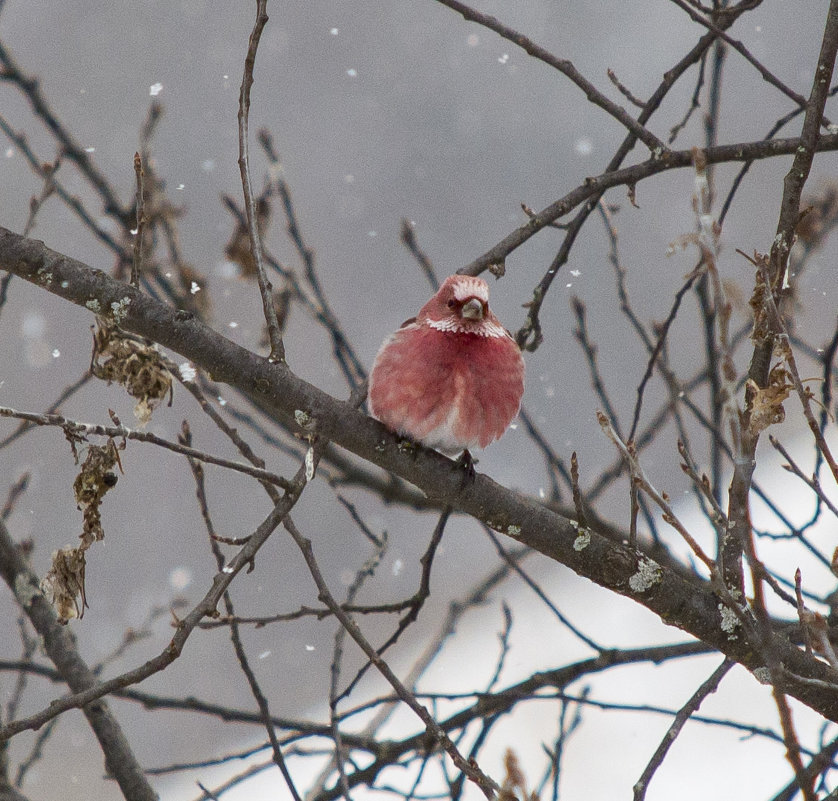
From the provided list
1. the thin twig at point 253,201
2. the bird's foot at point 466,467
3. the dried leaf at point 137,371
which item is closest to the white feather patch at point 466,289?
the bird's foot at point 466,467

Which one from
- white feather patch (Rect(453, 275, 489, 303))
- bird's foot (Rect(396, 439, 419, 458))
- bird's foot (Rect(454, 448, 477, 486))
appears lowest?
bird's foot (Rect(454, 448, 477, 486))

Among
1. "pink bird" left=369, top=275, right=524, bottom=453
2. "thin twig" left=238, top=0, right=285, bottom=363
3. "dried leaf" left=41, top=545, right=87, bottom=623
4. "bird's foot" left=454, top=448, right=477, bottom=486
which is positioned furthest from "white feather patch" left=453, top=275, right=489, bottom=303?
"dried leaf" left=41, top=545, right=87, bottom=623

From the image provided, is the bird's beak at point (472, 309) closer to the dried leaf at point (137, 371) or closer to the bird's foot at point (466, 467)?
the bird's foot at point (466, 467)

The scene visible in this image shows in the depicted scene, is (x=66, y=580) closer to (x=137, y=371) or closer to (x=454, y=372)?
(x=137, y=371)

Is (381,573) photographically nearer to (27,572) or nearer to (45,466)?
(45,466)

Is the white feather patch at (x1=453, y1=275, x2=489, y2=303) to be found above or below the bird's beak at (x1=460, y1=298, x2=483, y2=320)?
above

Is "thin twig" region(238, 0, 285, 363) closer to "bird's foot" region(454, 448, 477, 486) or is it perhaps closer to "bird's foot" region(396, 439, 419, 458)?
"bird's foot" region(396, 439, 419, 458)

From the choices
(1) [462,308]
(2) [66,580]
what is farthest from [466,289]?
(2) [66,580]
